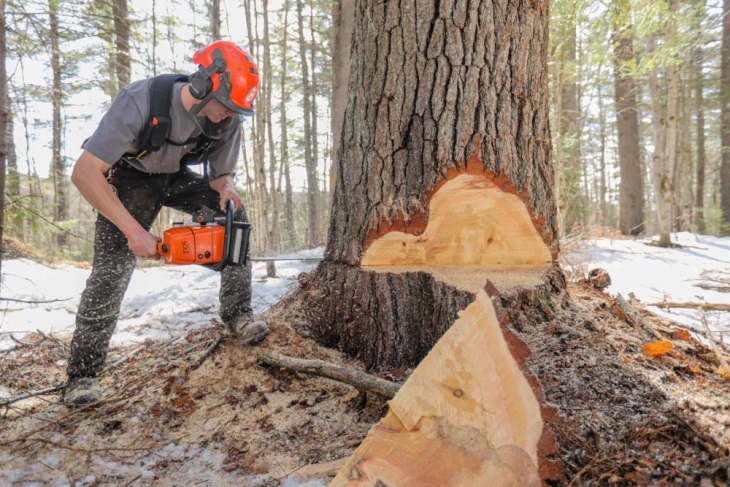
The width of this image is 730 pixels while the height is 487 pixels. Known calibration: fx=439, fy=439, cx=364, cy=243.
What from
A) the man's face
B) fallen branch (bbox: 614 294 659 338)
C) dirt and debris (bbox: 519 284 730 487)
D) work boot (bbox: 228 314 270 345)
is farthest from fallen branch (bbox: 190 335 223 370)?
fallen branch (bbox: 614 294 659 338)

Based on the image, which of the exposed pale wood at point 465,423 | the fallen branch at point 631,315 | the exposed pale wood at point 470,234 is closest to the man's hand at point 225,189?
the exposed pale wood at point 470,234

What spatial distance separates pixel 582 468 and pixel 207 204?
2.44m

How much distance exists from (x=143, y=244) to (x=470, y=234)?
1594 mm

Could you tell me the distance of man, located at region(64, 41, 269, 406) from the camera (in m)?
2.18

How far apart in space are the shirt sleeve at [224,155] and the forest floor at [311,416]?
100 centimetres

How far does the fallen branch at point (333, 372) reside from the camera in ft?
5.73

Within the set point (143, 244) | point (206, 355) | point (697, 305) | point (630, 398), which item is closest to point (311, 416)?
point (206, 355)

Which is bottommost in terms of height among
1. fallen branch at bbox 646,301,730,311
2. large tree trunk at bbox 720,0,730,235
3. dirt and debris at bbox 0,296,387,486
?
dirt and debris at bbox 0,296,387,486

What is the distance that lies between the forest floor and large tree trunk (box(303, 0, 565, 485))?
26 centimetres

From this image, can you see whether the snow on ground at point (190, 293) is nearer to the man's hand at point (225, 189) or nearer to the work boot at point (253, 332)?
the work boot at point (253, 332)

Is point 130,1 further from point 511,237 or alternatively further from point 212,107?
point 511,237

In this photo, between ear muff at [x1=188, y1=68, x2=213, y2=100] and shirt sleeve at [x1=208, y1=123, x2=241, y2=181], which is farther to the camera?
shirt sleeve at [x1=208, y1=123, x2=241, y2=181]

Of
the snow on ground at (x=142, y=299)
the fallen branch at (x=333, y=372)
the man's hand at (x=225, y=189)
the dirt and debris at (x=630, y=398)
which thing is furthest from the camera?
the snow on ground at (x=142, y=299)

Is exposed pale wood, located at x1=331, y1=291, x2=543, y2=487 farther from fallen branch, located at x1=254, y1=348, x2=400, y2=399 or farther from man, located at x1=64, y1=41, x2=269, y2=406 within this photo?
man, located at x1=64, y1=41, x2=269, y2=406
